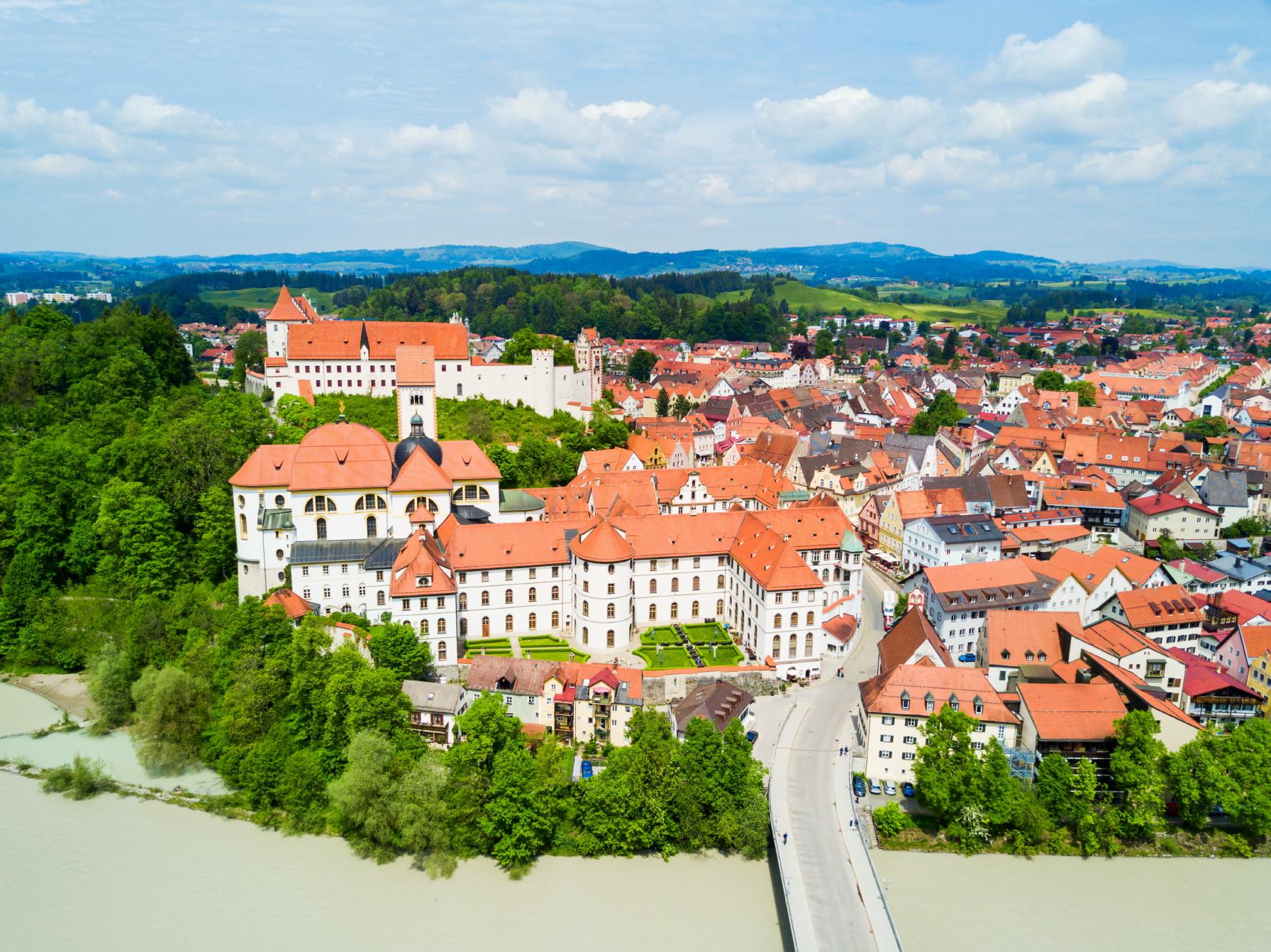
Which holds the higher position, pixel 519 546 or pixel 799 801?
pixel 519 546

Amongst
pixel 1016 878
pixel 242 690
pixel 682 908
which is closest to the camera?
pixel 682 908

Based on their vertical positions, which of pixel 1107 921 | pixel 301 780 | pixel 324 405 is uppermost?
pixel 324 405

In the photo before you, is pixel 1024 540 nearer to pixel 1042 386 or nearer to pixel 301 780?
pixel 301 780

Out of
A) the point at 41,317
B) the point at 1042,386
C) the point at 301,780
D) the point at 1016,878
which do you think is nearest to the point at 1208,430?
the point at 1042,386

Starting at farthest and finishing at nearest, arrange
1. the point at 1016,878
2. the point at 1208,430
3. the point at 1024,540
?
the point at 1208,430, the point at 1024,540, the point at 1016,878

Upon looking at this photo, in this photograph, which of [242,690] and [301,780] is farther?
[242,690]

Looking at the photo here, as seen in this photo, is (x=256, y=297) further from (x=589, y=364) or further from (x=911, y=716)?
(x=911, y=716)
